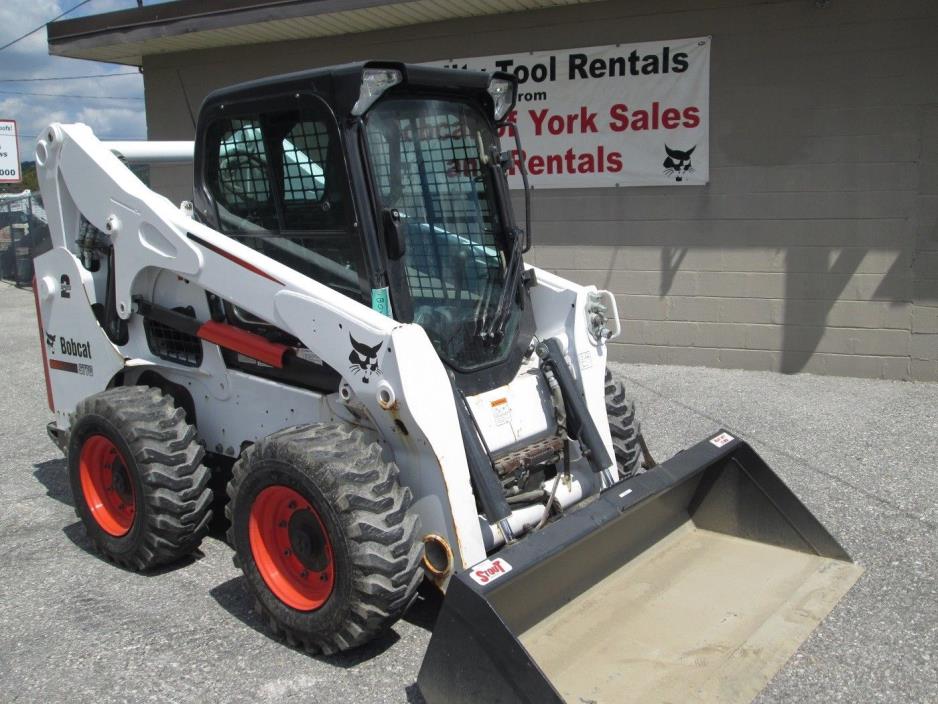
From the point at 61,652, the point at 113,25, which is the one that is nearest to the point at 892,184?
the point at 61,652

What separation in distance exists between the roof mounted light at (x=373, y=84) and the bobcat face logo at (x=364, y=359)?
3.17 ft

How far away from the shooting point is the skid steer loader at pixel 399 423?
3.62 metres

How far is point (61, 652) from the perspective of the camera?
3988mm

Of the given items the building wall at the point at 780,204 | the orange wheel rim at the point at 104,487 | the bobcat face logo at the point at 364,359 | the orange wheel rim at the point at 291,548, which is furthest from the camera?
the building wall at the point at 780,204

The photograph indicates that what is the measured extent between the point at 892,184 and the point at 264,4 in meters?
5.93

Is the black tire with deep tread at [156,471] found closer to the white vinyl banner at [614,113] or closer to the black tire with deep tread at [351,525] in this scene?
the black tire with deep tread at [351,525]

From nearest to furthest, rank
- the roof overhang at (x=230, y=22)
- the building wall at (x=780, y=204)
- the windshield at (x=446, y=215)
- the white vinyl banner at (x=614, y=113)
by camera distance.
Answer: the windshield at (x=446, y=215) < the building wall at (x=780, y=204) < the white vinyl banner at (x=614, y=113) < the roof overhang at (x=230, y=22)

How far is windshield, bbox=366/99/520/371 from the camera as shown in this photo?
13.8 ft

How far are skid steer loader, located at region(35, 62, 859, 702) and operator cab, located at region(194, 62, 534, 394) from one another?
0.01 metres

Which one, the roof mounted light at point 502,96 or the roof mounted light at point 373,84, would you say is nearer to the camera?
the roof mounted light at point 373,84

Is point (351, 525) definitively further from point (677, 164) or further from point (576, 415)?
point (677, 164)

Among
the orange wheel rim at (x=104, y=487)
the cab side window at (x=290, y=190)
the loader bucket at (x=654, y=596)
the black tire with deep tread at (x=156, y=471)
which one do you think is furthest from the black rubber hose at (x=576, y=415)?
the orange wheel rim at (x=104, y=487)

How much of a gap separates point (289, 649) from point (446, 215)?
2048 mm

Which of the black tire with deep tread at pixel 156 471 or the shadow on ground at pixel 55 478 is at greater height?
the black tire with deep tread at pixel 156 471
